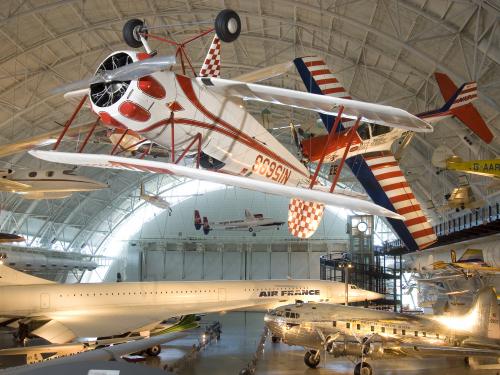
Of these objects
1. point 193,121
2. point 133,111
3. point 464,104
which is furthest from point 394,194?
point 133,111

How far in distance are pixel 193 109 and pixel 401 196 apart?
19.3 ft

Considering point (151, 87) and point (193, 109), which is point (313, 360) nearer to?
point (193, 109)

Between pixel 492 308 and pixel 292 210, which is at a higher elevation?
pixel 292 210

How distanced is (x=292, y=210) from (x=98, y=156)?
264 inches

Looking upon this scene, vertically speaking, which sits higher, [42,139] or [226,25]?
[226,25]

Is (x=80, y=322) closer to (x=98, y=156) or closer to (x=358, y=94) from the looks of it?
(x=98, y=156)

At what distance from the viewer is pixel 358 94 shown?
30.0m

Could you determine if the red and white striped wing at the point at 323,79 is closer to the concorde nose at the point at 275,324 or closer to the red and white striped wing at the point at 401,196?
the red and white striped wing at the point at 401,196

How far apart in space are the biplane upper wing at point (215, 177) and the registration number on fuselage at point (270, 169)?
2967 mm

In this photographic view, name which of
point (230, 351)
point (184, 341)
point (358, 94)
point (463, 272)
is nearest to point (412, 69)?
point (358, 94)

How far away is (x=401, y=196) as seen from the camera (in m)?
12.0

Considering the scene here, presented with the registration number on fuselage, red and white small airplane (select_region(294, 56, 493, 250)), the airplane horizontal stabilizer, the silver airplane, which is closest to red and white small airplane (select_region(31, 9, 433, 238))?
the registration number on fuselage

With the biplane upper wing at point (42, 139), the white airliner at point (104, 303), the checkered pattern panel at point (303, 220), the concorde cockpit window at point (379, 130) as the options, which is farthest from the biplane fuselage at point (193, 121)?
the white airliner at point (104, 303)

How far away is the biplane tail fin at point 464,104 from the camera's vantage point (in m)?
11.8
